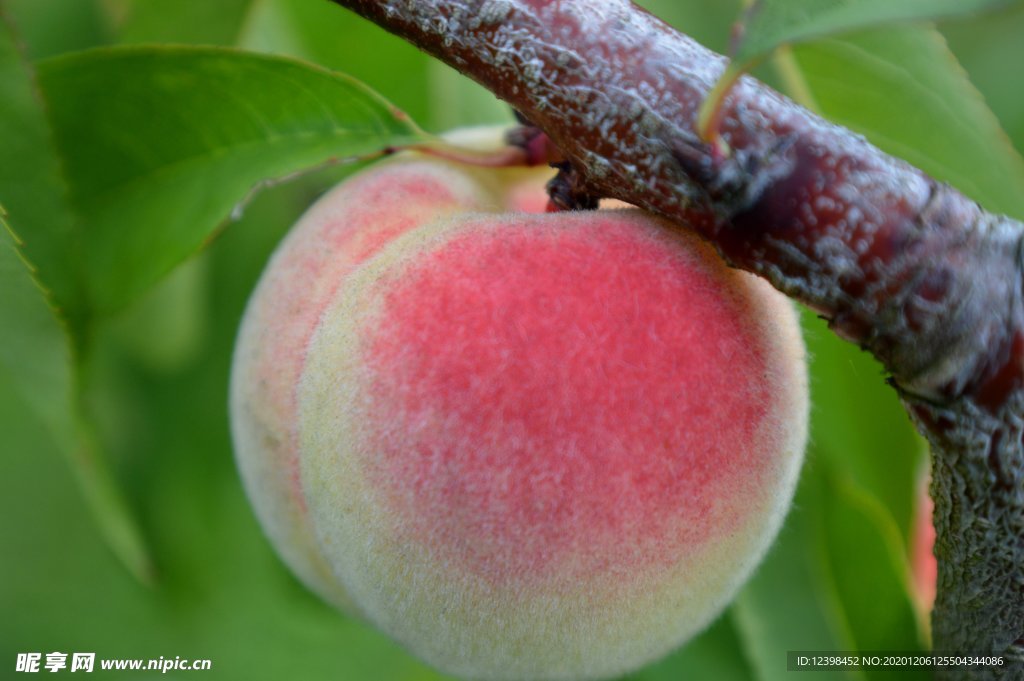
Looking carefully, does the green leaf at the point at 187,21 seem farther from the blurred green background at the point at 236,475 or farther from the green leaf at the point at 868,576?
the green leaf at the point at 868,576

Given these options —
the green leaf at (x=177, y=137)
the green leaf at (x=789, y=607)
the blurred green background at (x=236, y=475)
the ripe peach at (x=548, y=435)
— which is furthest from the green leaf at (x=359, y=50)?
the green leaf at (x=789, y=607)

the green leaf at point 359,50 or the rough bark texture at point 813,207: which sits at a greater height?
the rough bark texture at point 813,207

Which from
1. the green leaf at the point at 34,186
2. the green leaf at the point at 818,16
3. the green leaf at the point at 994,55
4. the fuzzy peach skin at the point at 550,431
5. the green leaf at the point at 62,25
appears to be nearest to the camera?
the green leaf at the point at 818,16

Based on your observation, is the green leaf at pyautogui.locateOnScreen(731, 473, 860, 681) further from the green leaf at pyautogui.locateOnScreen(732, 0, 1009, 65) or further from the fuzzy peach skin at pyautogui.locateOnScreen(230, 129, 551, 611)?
the green leaf at pyautogui.locateOnScreen(732, 0, 1009, 65)

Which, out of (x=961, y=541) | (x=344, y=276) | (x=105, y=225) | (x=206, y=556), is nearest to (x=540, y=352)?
(x=344, y=276)

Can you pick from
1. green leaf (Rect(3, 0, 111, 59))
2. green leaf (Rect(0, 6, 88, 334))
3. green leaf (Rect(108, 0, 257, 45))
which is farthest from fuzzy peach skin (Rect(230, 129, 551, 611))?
green leaf (Rect(3, 0, 111, 59))
